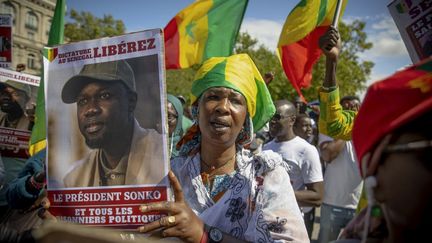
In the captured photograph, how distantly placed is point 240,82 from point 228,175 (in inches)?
21.0

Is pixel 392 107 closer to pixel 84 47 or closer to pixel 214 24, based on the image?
pixel 84 47

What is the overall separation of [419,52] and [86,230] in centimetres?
187

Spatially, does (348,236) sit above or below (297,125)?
below

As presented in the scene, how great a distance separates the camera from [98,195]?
1.64 meters

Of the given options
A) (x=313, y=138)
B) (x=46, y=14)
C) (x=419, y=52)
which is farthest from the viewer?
(x=46, y=14)

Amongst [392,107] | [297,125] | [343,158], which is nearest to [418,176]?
[392,107]

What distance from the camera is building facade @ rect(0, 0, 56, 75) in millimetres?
38625

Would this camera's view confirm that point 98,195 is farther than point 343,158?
No

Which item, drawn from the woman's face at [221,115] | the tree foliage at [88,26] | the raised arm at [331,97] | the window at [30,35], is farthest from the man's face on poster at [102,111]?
the window at [30,35]

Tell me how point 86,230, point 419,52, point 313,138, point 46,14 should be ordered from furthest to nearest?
point 46,14 → point 313,138 → point 419,52 → point 86,230

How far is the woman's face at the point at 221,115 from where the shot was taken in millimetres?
2053

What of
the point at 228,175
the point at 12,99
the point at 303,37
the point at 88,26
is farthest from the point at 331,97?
the point at 88,26

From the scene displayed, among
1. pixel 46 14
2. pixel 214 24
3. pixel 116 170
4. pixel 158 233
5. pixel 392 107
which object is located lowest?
pixel 158 233

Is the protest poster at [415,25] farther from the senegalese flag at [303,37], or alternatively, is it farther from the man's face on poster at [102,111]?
the man's face on poster at [102,111]
